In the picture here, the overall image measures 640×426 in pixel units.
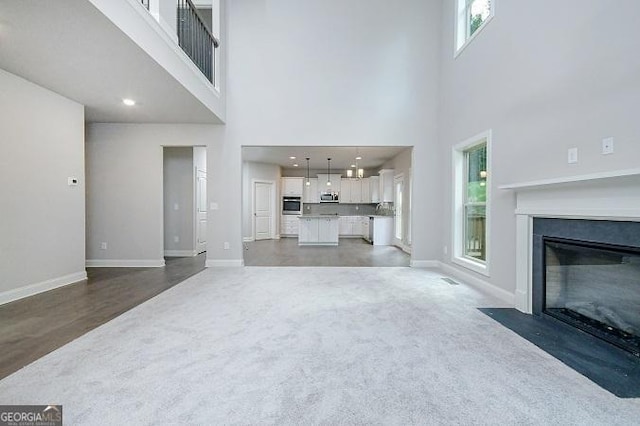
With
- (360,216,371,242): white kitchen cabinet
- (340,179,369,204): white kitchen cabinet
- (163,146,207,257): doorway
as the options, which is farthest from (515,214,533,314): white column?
(340,179,369,204): white kitchen cabinet

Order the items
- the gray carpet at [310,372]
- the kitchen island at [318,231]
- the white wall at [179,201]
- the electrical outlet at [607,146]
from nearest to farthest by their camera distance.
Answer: the gray carpet at [310,372]
the electrical outlet at [607,146]
the white wall at [179,201]
the kitchen island at [318,231]

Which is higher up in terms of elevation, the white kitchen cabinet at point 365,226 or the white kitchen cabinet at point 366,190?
the white kitchen cabinet at point 366,190

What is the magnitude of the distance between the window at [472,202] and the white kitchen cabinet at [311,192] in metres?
6.60

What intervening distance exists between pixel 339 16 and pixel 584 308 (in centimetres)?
563

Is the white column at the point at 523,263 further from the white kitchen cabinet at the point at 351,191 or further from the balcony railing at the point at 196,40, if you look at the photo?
the white kitchen cabinet at the point at 351,191

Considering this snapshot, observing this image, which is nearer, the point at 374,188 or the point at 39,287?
the point at 39,287

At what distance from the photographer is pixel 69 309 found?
10.3ft

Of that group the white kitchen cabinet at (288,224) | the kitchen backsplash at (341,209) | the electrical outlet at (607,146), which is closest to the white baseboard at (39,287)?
the electrical outlet at (607,146)

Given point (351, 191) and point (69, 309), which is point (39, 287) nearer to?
point (69, 309)

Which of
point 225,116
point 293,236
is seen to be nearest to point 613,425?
point 225,116

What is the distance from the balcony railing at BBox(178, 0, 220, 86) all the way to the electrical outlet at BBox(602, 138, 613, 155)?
468 cm

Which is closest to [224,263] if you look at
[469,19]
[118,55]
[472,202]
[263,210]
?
[118,55]

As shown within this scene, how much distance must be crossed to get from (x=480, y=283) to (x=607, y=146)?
2276 mm

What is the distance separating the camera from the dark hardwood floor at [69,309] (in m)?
2.27
